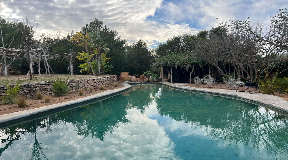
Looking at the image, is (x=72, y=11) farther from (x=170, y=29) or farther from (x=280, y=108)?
(x=280, y=108)

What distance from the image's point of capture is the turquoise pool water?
15.8ft

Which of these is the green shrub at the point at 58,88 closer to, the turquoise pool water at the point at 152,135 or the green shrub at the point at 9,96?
the green shrub at the point at 9,96

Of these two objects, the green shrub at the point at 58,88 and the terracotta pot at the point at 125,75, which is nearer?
the green shrub at the point at 58,88

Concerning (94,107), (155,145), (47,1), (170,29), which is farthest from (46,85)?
(170,29)

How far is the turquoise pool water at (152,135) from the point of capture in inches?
189

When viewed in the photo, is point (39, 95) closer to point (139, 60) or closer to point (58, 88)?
point (58, 88)

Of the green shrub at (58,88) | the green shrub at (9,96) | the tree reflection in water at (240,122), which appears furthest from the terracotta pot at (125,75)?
the green shrub at (9,96)

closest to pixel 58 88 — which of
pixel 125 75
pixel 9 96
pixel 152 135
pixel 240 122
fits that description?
pixel 9 96

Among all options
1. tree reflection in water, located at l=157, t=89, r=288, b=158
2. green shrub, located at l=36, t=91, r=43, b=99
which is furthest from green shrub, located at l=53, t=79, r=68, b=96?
tree reflection in water, located at l=157, t=89, r=288, b=158

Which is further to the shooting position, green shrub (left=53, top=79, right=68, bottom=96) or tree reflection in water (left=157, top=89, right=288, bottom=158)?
green shrub (left=53, top=79, right=68, bottom=96)

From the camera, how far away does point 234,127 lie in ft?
22.3

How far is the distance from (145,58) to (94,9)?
1296 centimetres

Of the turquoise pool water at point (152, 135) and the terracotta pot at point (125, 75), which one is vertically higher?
the terracotta pot at point (125, 75)

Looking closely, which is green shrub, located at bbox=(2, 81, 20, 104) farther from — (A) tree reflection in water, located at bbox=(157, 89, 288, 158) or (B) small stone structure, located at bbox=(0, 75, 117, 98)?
(A) tree reflection in water, located at bbox=(157, 89, 288, 158)
